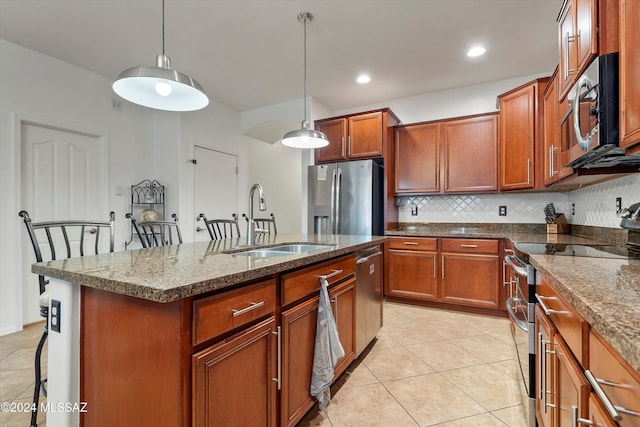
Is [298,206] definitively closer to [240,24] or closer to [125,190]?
[125,190]

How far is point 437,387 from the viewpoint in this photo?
190 centimetres

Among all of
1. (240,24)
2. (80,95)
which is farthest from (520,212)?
(80,95)

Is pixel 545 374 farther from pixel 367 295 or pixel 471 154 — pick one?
pixel 471 154

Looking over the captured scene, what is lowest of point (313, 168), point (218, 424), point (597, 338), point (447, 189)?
point (218, 424)

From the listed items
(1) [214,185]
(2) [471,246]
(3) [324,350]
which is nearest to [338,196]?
(2) [471,246]

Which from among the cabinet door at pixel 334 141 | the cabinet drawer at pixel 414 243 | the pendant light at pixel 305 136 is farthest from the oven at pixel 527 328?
the cabinet door at pixel 334 141

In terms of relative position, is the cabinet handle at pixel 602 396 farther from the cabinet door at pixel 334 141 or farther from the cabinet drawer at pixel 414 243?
the cabinet door at pixel 334 141

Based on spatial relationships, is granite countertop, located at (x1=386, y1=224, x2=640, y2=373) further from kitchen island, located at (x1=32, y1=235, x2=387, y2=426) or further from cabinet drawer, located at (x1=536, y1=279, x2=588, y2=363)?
kitchen island, located at (x1=32, y1=235, x2=387, y2=426)

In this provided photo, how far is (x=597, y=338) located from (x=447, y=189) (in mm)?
3125

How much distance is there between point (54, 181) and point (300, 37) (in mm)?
2938

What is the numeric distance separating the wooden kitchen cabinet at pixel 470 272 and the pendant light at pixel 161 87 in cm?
279

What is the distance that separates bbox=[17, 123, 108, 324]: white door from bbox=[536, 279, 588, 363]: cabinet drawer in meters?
4.13

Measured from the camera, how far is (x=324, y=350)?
1.56 m

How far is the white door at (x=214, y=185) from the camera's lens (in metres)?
4.23
